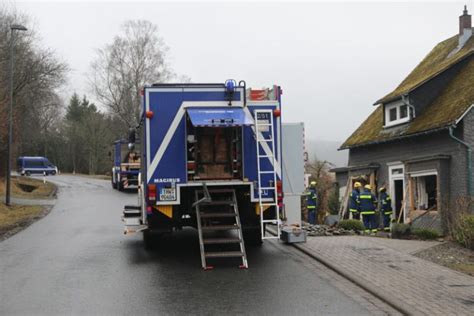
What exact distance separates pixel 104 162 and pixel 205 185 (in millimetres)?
57263

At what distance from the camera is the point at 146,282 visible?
27.2 feet

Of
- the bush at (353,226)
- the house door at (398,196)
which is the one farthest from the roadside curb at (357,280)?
the house door at (398,196)

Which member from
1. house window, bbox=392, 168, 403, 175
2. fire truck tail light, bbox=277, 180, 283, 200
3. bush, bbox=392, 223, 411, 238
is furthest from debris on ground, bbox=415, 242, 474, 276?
house window, bbox=392, 168, 403, 175

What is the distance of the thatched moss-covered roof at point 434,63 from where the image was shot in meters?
21.3

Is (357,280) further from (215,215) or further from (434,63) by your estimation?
Answer: (434,63)

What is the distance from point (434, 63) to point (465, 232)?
14.9 m

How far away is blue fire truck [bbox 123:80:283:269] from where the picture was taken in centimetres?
1007

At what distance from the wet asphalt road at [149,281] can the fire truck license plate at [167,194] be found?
111 centimetres

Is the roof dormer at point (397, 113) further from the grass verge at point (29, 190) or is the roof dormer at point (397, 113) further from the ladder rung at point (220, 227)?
the grass verge at point (29, 190)

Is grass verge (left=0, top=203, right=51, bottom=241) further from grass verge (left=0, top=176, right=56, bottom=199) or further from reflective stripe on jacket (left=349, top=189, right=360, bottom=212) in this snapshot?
reflective stripe on jacket (left=349, top=189, right=360, bottom=212)

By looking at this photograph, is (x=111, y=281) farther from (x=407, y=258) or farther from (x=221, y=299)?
(x=407, y=258)

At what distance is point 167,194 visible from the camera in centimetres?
1012

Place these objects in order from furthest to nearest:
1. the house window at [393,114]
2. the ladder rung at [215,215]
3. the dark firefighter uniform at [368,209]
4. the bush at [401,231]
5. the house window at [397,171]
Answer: the house window at [393,114] < the house window at [397,171] < the dark firefighter uniform at [368,209] < the bush at [401,231] < the ladder rung at [215,215]

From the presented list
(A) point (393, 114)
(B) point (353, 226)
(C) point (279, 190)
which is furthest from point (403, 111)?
(C) point (279, 190)
